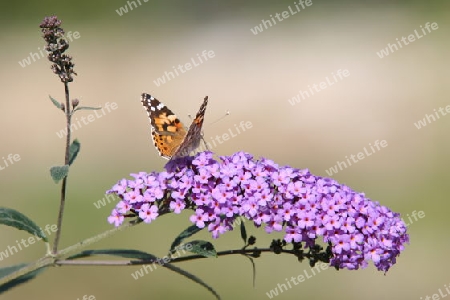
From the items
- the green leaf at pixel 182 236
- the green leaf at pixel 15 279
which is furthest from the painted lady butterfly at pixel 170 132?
the green leaf at pixel 15 279

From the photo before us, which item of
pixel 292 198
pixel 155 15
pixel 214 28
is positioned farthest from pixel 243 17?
pixel 292 198

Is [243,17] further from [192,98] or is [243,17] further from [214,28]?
[192,98]

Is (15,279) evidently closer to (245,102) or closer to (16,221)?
(16,221)

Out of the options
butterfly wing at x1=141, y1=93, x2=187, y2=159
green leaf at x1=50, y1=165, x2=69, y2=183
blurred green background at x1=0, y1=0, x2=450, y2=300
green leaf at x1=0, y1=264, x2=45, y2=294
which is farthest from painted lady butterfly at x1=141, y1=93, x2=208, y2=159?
blurred green background at x1=0, y1=0, x2=450, y2=300

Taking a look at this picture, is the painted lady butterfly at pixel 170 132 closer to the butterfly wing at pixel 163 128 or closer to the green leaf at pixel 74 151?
the butterfly wing at pixel 163 128

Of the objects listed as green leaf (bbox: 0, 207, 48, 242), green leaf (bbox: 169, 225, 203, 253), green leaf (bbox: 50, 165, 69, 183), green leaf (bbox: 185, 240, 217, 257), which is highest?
green leaf (bbox: 50, 165, 69, 183)

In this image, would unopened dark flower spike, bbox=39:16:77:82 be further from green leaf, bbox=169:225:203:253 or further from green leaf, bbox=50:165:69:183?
green leaf, bbox=169:225:203:253
